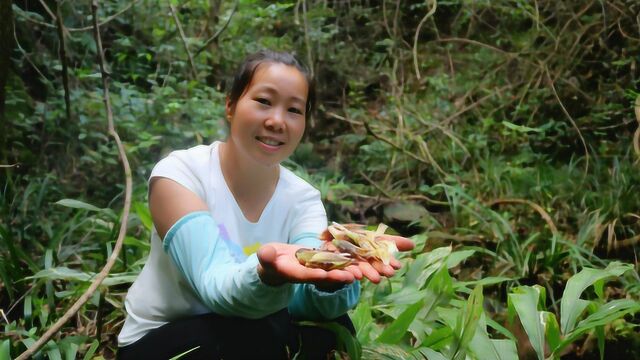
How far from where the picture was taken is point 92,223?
3.07 m

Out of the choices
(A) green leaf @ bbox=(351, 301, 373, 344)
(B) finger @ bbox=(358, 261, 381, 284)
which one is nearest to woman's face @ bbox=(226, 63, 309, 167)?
(B) finger @ bbox=(358, 261, 381, 284)

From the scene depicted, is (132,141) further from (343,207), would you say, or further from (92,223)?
(343,207)

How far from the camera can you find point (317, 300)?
1.59 meters

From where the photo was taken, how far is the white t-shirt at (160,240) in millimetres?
1612

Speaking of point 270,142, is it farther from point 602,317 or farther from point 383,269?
point 602,317

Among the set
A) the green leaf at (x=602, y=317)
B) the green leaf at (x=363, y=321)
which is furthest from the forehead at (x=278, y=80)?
the green leaf at (x=602, y=317)

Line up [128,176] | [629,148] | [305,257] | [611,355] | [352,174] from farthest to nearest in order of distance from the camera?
[352,174] < [629,148] < [611,355] < [128,176] < [305,257]

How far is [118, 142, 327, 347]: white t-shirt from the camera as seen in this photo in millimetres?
1612

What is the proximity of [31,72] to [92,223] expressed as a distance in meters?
1.27

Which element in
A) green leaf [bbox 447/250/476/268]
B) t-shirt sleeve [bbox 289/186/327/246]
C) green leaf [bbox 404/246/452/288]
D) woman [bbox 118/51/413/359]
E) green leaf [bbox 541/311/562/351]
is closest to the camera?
woman [bbox 118/51/413/359]

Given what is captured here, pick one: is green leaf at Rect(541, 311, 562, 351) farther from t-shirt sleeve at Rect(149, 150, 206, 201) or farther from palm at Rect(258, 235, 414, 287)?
t-shirt sleeve at Rect(149, 150, 206, 201)

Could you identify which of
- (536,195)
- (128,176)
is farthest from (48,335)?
(536,195)

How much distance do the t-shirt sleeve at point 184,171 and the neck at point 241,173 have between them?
8cm

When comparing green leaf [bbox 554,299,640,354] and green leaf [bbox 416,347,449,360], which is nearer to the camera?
green leaf [bbox 416,347,449,360]
